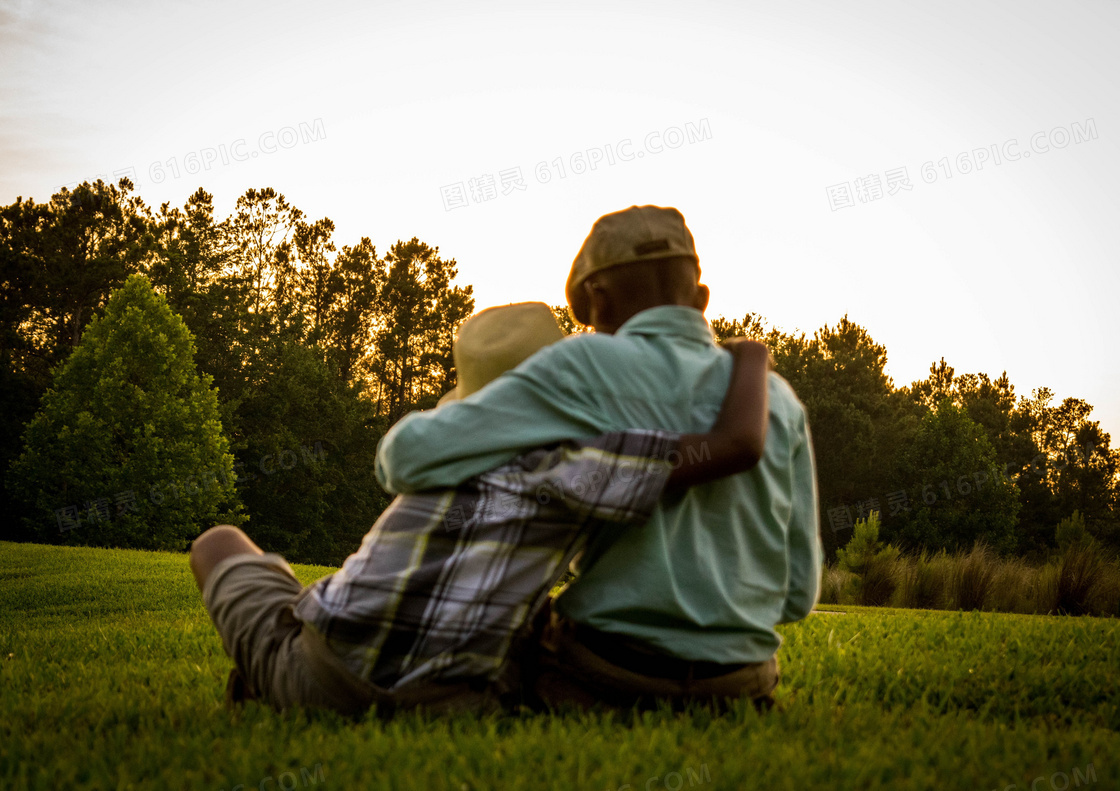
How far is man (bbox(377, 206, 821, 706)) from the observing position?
6.94ft

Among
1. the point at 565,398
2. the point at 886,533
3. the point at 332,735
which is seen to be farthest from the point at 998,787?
the point at 886,533

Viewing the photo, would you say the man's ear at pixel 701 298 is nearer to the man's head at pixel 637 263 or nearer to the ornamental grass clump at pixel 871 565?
the man's head at pixel 637 263

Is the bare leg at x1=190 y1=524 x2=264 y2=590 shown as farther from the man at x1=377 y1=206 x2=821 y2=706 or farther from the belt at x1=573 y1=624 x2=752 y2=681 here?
the belt at x1=573 y1=624 x2=752 y2=681

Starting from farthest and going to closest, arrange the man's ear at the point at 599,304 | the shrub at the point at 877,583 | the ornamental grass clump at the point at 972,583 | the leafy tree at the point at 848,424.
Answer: the leafy tree at the point at 848,424, the shrub at the point at 877,583, the ornamental grass clump at the point at 972,583, the man's ear at the point at 599,304

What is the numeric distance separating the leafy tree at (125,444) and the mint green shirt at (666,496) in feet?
86.6

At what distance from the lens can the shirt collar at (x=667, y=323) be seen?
2301 mm

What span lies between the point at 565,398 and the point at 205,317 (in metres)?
35.6

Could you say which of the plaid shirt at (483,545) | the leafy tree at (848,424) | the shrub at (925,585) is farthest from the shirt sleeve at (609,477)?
the leafy tree at (848,424)

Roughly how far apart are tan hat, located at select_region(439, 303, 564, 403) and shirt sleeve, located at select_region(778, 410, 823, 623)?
0.83m

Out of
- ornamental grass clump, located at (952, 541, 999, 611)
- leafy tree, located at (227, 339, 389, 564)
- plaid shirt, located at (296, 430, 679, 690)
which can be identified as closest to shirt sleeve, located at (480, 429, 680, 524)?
plaid shirt, located at (296, 430, 679, 690)

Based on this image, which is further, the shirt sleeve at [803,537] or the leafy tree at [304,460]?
the leafy tree at [304,460]

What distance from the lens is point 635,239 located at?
238 centimetres

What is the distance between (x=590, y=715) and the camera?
2.31 metres

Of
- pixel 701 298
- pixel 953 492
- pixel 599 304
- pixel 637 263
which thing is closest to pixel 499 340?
pixel 599 304
